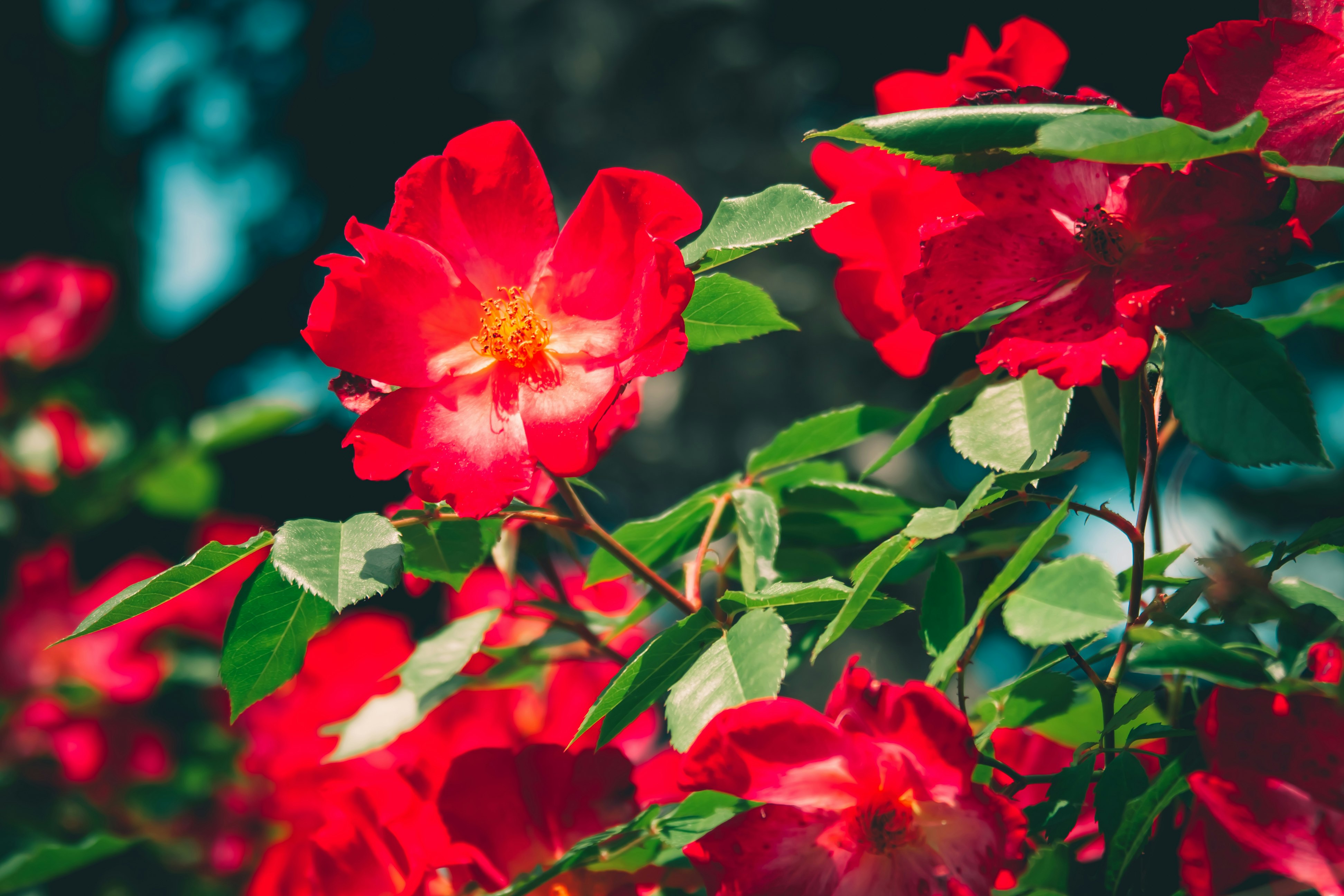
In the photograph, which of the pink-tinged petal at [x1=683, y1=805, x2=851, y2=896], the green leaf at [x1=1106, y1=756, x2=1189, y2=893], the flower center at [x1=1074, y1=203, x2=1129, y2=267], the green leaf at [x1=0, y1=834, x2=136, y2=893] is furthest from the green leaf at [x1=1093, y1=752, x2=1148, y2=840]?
the green leaf at [x1=0, y1=834, x2=136, y2=893]

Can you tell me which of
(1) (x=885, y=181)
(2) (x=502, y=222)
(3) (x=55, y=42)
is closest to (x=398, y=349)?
(2) (x=502, y=222)

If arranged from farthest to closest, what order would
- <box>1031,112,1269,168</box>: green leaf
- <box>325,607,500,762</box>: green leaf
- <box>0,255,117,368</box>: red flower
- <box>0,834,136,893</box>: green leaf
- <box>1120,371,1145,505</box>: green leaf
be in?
1. <box>0,255,117,368</box>: red flower
2. <box>0,834,136,893</box>: green leaf
3. <box>325,607,500,762</box>: green leaf
4. <box>1120,371,1145,505</box>: green leaf
5. <box>1031,112,1269,168</box>: green leaf

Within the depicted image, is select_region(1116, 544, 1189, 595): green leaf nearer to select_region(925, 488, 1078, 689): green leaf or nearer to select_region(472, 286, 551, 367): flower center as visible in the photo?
select_region(925, 488, 1078, 689): green leaf

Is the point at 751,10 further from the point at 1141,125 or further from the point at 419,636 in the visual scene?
the point at 1141,125

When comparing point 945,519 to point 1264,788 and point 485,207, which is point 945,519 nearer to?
point 1264,788

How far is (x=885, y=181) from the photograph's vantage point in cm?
49

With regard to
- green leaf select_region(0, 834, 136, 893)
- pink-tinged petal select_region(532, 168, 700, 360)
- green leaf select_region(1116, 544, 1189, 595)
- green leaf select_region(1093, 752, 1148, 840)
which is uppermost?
pink-tinged petal select_region(532, 168, 700, 360)

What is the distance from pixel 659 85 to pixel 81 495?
1.68 meters

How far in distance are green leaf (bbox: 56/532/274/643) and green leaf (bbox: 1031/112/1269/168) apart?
374 millimetres

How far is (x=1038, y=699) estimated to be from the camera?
1.50 ft

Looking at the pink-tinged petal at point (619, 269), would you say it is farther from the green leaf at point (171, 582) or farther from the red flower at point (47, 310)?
the red flower at point (47, 310)

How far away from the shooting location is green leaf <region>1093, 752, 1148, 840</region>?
0.37 m

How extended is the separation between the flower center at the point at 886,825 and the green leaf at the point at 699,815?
50 mm

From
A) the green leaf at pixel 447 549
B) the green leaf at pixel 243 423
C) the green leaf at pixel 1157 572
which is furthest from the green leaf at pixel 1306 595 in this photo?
the green leaf at pixel 243 423
